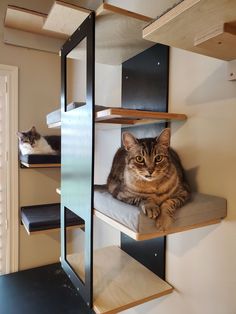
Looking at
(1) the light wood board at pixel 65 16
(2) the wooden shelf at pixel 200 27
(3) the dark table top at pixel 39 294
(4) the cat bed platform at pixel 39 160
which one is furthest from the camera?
(4) the cat bed platform at pixel 39 160

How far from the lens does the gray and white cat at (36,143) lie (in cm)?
175

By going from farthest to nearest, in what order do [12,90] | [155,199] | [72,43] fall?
[12,90]
[72,43]
[155,199]

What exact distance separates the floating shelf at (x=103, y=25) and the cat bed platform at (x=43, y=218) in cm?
106

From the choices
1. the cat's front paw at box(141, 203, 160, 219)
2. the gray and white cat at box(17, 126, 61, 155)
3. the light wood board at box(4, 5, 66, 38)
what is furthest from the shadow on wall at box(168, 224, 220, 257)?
the light wood board at box(4, 5, 66, 38)

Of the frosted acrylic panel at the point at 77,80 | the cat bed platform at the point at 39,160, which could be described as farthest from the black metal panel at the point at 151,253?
the frosted acrylic panel at the point at 77,80

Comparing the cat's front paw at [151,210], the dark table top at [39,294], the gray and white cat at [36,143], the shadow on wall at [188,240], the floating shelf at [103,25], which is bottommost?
the dark table top at [39,294]

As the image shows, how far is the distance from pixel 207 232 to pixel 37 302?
3.80ft

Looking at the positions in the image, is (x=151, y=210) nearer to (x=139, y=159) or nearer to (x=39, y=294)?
(x=139, y=159)

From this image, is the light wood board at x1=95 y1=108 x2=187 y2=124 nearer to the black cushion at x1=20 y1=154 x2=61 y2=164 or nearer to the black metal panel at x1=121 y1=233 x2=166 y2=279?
the black metal panel at x1=121 y1=233 x2=166 y2=279

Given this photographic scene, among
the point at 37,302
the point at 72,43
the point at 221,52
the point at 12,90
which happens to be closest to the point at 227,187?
the point at 221,52

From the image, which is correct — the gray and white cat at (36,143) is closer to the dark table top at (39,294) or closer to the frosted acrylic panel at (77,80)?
the frosted acrylic panel at (77,80)

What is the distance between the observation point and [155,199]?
2.51 ft

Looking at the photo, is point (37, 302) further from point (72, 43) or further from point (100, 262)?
point (72, 43)

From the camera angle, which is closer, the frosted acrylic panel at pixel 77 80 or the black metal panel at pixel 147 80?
the black metal panel at pixel 147 80
